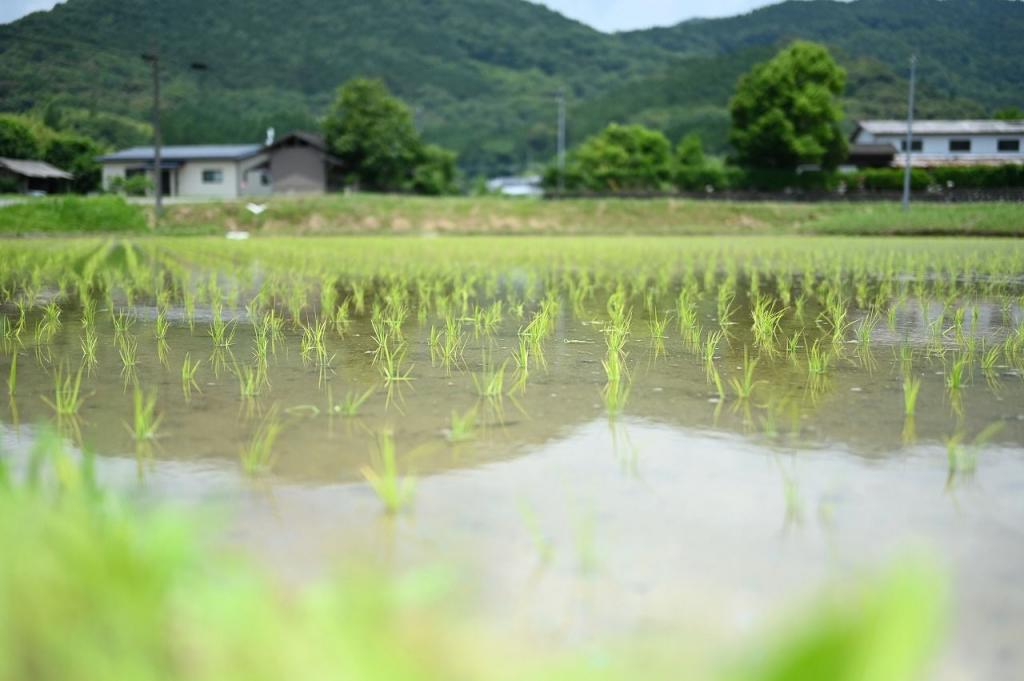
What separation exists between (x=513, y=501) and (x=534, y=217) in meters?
27.0

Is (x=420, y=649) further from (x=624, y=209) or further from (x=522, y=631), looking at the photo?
(x=624, y=209)

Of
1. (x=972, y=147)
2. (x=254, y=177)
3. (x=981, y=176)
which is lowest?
(x=981, y=176)

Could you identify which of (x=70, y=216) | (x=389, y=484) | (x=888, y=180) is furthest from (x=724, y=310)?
(x=888, y=180)

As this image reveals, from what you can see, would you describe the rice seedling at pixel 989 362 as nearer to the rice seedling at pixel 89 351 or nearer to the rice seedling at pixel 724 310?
the rice seedling at pixel 724 310

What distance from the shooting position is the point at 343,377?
3.92 meters

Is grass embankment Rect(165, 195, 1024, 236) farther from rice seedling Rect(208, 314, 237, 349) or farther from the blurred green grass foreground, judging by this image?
the blurred green grass foreground

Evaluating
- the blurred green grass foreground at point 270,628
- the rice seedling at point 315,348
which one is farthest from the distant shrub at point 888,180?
the blurred green grass foreground at point 270,628

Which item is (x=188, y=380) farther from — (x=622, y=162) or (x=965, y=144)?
(x=965, y=144)

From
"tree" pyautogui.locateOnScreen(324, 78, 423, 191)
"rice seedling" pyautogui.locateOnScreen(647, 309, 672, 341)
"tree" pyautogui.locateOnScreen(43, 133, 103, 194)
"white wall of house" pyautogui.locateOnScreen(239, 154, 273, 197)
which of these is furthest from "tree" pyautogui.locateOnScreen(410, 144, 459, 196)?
"rice seedling" pyautogui.locateOnScreen(647, 309, 672, 341)

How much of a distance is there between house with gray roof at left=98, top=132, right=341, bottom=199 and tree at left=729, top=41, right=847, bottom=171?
64.5 feet

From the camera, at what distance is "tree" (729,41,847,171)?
4131 centimetres

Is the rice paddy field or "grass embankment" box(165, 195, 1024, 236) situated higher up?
"grass embankment" box(165, 195, 1024, 236)

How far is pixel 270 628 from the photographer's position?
3.15 ft

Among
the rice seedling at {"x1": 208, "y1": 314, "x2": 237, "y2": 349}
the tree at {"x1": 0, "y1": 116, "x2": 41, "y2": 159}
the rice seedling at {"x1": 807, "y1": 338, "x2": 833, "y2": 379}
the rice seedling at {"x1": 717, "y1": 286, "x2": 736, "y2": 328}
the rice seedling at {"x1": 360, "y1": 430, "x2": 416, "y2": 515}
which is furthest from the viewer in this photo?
the tree at {"x1": 0, "y1": 116, "x2": 41, "y2": 159}
